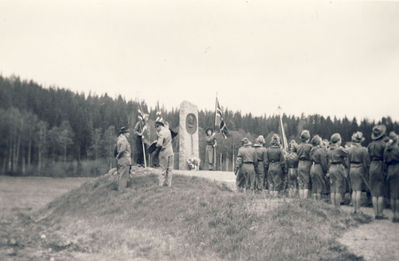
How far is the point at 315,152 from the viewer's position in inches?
416

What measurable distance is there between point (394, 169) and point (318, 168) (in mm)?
2384

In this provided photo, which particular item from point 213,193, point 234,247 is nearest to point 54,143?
point 213,193

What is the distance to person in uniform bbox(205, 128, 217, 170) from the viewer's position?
20203 mm

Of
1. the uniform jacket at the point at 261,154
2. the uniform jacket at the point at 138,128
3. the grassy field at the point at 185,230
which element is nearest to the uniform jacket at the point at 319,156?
the grassy field at the point at 185,230

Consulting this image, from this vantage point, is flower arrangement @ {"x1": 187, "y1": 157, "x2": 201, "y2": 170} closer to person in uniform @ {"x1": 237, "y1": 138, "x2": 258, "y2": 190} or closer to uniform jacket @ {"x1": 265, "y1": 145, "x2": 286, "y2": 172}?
person in uniform @ {"x1": 237, "y1": 138, "x2": 258, "y2": 190}

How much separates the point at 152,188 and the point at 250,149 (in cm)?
372

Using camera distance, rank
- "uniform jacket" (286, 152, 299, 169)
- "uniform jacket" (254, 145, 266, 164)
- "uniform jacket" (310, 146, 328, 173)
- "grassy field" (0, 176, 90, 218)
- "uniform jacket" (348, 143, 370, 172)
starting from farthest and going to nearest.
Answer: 1. "grassy field" (0, 176, 90, 218)
2. "uniform jacket" (254, 145, 266, 164)
3. "uniform jacket" (286, 152, 299, 169)
4. "uniform jacket" (310, 146, 328, 173)
5. "uniform jacket" (348, 143, 370, 172)

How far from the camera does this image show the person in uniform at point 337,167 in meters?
9.84

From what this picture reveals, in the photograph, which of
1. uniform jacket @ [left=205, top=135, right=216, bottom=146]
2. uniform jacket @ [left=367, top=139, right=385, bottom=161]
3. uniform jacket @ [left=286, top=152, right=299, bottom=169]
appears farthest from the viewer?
uniform jacket @ [left=205, top=135, right=216, bottom=146]

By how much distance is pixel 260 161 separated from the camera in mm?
12664

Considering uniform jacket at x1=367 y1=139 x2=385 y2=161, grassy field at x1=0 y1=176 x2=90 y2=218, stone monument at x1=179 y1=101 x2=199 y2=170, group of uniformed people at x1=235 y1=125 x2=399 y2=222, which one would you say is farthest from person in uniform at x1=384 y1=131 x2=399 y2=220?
grassy field at x1=0 y1=176 x2=90 y2=218

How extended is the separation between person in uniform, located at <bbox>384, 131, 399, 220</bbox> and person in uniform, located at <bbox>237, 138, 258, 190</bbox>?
14.8ft

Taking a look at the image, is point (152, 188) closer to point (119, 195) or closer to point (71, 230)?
point (119, 195)

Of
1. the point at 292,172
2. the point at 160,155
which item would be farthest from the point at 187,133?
the point at 292,172
